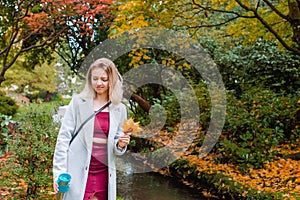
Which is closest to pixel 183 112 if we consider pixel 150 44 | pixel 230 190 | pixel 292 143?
pixel 150 44

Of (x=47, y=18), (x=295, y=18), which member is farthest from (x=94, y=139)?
(x=47, y=18)

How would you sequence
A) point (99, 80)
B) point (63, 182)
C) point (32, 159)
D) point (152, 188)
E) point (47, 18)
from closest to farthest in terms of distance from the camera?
1. point (63, 182)
2. point (99, 80)
3. point (32, 159)
4. point (152, 188)
5. point (47, 18)

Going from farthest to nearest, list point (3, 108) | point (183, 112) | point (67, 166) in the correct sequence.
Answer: point (3, 108) → point (183, 112) → point (67, 166)

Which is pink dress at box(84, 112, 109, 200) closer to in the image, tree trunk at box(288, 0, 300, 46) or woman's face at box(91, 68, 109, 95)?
woman's face at box(91, 68, 109, 95)

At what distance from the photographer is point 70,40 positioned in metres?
9.10

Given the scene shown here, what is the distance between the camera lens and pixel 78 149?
2133mm

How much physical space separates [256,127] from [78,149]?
429cm

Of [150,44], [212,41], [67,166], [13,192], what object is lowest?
[13,192]

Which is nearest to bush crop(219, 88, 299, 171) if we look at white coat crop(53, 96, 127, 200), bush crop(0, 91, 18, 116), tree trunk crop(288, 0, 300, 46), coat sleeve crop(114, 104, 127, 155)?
tree trunk crop(288, 0, 300, 46)

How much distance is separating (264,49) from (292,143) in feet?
12.4

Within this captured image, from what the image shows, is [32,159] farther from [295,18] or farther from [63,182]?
[295,18]

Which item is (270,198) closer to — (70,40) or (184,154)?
(184,154)

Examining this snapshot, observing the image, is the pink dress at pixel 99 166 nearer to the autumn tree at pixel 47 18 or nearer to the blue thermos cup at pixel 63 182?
the blue thermos cup at pixel 63 182

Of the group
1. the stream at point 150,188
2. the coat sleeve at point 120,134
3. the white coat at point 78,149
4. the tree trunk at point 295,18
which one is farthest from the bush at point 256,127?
the white coat at point 78,149
